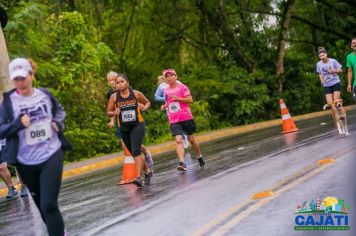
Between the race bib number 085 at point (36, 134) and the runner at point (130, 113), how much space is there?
196 inches

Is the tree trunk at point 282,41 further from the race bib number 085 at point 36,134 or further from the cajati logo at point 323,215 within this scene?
the race bib number 085 at point 36,134

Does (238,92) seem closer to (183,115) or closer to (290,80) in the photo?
(290,80)

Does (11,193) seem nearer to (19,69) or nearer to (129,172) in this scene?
(129,172)

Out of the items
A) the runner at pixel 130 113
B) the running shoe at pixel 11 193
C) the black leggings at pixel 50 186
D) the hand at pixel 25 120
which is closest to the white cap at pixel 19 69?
the hand at pixel 25 120

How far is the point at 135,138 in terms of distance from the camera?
11.6 m

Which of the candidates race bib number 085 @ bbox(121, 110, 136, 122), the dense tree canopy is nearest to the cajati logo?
race bib number 085 @ bbox(121, 110, 136, 122)

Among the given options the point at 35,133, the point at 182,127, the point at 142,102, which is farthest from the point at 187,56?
the point at 35,133

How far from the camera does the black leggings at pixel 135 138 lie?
11.6 meters

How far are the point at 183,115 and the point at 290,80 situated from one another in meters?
21.7

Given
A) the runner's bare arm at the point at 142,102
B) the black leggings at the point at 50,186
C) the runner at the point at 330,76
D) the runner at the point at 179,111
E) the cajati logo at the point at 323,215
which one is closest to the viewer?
the black leggings at the point at 50,186

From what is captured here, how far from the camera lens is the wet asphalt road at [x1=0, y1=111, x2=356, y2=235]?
7.98 meters

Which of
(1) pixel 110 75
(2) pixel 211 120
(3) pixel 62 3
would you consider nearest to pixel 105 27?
(3) pixel 62 3

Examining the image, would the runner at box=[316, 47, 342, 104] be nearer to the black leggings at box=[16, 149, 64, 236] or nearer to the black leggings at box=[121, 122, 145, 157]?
the black leggings at box=[121, 122, 145, 157]

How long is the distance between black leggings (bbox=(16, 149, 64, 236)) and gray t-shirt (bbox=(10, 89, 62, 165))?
6 cm
